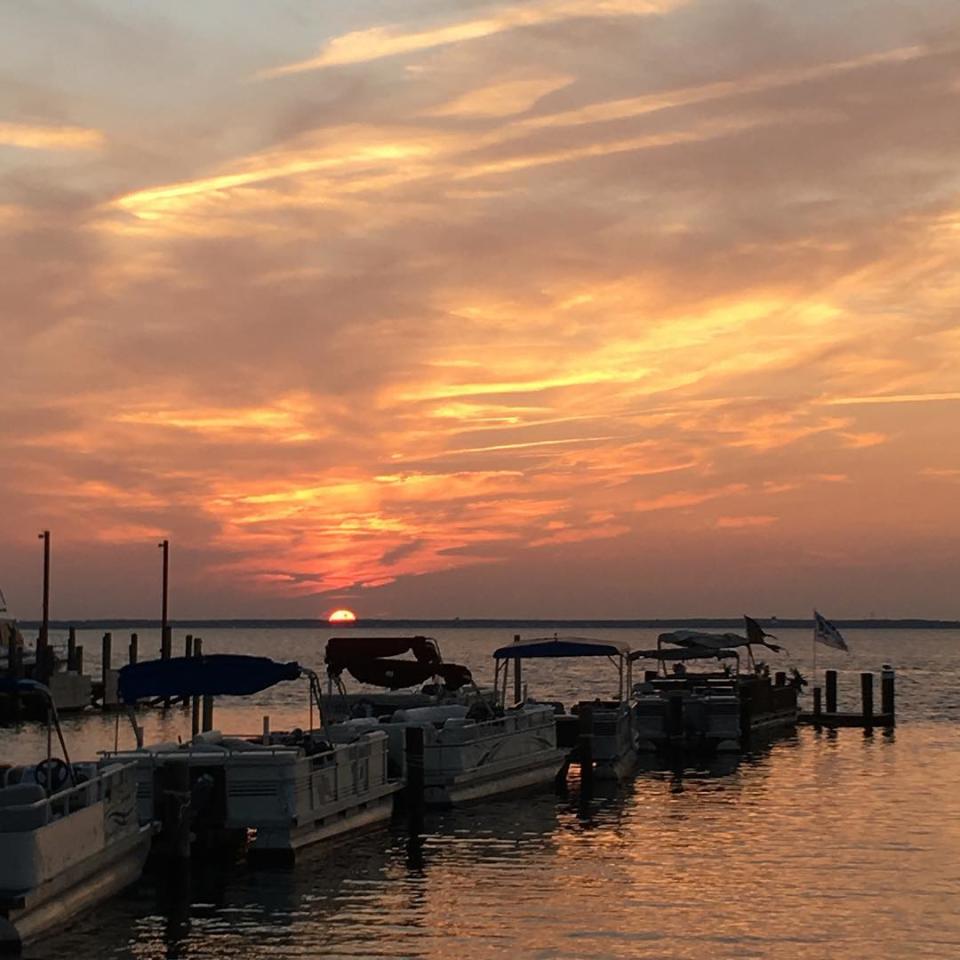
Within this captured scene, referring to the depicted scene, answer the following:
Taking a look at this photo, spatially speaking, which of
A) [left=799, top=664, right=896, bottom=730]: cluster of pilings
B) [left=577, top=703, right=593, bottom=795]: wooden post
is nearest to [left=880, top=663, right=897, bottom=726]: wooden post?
[left=799, top=664, right=896, bottom=730]: cluster of pilings

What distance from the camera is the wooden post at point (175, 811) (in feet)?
94.1

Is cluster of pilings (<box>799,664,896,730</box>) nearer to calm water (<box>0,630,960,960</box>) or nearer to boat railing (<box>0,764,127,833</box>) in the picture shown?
calm water (<box>0,630,960,960</box>)

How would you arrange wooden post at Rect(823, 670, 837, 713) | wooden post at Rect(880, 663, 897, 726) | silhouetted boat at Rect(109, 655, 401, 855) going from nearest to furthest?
1. silhouetted boat at Rect(109, 655, 401, 855)
2. wooden post at Rect(880, 663, 897, 726)
3. wooden post at Rect(823, 670, 837, 713)

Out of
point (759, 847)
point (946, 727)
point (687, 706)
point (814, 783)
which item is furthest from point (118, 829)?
point (946, 727)

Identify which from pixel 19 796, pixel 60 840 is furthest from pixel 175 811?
pixel 19 796

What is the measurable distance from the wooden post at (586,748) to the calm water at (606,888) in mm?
533

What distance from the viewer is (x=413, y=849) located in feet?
107

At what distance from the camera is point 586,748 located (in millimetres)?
43625

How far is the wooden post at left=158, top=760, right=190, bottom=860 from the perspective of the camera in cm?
2867

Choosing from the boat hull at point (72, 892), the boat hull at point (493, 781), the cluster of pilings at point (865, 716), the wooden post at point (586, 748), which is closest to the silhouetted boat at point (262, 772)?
the boat hull at point (72, 892)

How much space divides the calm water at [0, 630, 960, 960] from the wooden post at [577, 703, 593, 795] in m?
0.53

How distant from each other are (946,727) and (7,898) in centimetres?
5718

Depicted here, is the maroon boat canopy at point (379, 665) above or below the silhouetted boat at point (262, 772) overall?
A: above

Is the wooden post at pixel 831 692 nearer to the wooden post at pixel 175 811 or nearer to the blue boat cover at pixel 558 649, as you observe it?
the blue boat cover at pixel 558 649
